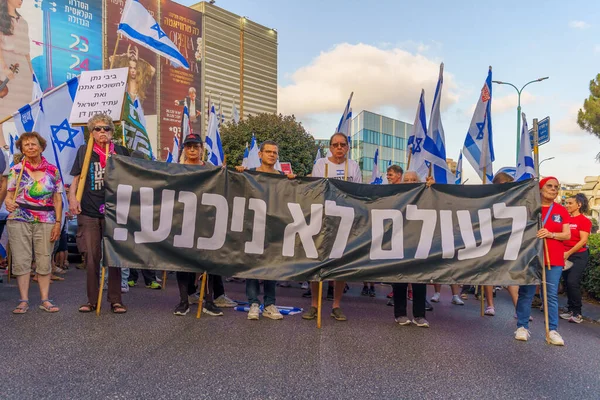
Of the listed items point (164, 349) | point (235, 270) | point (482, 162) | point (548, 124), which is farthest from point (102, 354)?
point (548, 124)

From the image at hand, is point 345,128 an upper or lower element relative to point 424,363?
upper

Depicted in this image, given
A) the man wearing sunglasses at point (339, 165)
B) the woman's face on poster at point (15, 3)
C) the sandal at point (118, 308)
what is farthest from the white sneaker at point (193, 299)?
the woman's face on poster at point (15, 3)

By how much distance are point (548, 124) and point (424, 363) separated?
33.3 feet

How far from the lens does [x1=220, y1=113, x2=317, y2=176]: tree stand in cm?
3875

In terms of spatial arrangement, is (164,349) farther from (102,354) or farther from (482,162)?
(482,162)

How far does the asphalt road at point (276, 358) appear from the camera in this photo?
3309 mm

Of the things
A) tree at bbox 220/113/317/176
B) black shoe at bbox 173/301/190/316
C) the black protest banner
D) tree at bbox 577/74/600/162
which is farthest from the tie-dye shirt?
tree at bbox 577/74/600/162

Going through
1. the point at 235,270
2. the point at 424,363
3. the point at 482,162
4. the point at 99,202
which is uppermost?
the point at 482,162

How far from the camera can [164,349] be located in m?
4.11

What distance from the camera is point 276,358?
3979mm

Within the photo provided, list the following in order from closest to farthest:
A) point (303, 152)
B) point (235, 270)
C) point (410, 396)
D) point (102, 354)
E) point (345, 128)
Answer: point (410, 396) < point (102, 354) < point (235, 270) < point (345, 128) < point (303, 152)

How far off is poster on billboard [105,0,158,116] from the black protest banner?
69.5 m

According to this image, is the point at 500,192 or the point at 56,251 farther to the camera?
the point at 56,251

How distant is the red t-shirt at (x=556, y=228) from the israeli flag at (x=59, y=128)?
22.3 feet
